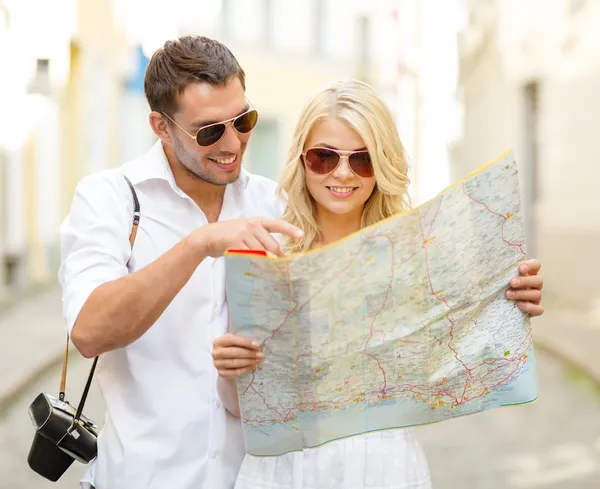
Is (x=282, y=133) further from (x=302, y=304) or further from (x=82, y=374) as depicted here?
(x=302, y=304)

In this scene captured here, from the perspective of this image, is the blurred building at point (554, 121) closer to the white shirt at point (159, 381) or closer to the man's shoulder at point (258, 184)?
the man's shoulder at point (258, 184)

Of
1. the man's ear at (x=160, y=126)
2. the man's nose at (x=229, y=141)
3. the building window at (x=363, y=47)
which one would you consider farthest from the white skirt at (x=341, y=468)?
the building window at (x=363, y=47)

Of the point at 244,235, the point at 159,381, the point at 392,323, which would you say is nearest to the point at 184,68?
the point at 244,235

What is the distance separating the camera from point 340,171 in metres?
2.41

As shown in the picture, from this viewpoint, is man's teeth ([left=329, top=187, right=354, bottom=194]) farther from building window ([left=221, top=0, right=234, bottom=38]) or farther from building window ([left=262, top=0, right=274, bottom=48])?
building window ([left=262, top=0, right=274, bottom=48])

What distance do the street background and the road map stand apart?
3.20 meters

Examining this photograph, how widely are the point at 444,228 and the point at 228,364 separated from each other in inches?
22.6

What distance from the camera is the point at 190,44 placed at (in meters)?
2.58

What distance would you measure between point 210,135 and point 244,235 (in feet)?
1.97

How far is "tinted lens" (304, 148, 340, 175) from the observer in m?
2.43

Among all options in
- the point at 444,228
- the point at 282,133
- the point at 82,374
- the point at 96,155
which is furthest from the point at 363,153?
the point at 282,133

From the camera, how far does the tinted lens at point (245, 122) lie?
8.26 ft

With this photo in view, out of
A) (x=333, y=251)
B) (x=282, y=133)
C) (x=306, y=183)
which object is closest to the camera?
(x=333, y=251)

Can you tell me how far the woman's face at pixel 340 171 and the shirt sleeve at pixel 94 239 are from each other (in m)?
0.53
